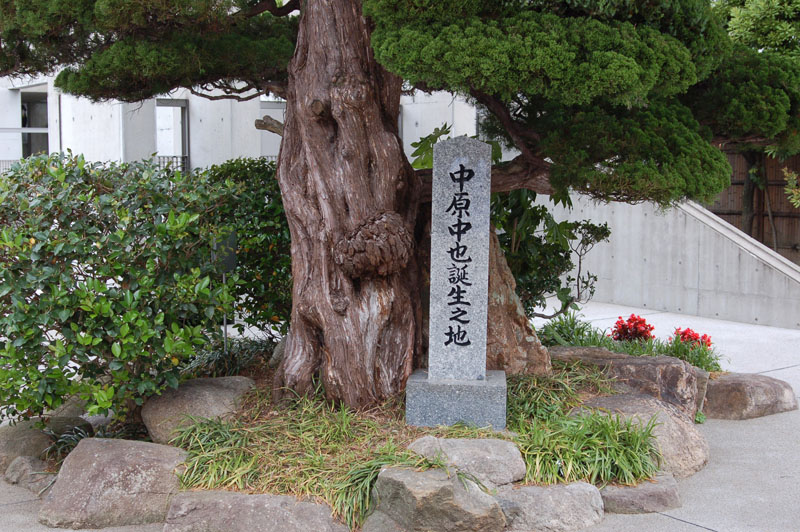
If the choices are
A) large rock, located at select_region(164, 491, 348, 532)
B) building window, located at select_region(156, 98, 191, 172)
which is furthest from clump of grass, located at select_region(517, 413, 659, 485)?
building window, located at select_region(156, 98, 191, 172)

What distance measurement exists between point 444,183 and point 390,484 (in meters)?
2.11

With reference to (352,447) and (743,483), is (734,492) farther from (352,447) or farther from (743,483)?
(352,447)

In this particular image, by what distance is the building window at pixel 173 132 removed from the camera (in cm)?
1262

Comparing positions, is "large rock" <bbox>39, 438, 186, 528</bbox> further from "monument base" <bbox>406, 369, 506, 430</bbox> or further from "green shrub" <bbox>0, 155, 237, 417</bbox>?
"monument base" <bbox>406, 369, 506, 430</bbox>

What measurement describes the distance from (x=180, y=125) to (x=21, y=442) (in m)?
8.28

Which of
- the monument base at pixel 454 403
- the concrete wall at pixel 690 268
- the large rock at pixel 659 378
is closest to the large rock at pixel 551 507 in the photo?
the monument base at pixel 454 403

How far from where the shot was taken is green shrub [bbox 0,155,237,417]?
4.93m

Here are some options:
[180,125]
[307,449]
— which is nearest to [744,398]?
[307,449]

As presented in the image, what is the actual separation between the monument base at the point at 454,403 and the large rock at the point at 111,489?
5.11 ft

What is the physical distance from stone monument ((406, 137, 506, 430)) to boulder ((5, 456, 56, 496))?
2343mm

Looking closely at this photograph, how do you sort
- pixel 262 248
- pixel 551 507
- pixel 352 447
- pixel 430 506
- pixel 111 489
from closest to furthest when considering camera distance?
pixel 430 506
pixel 551 507
pixel 111 489
pixel 352 447
pixel 262 248

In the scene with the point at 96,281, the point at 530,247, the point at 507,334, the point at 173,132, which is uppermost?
the point at 173,132

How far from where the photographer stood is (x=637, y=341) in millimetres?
7531

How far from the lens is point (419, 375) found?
18.4 ft
